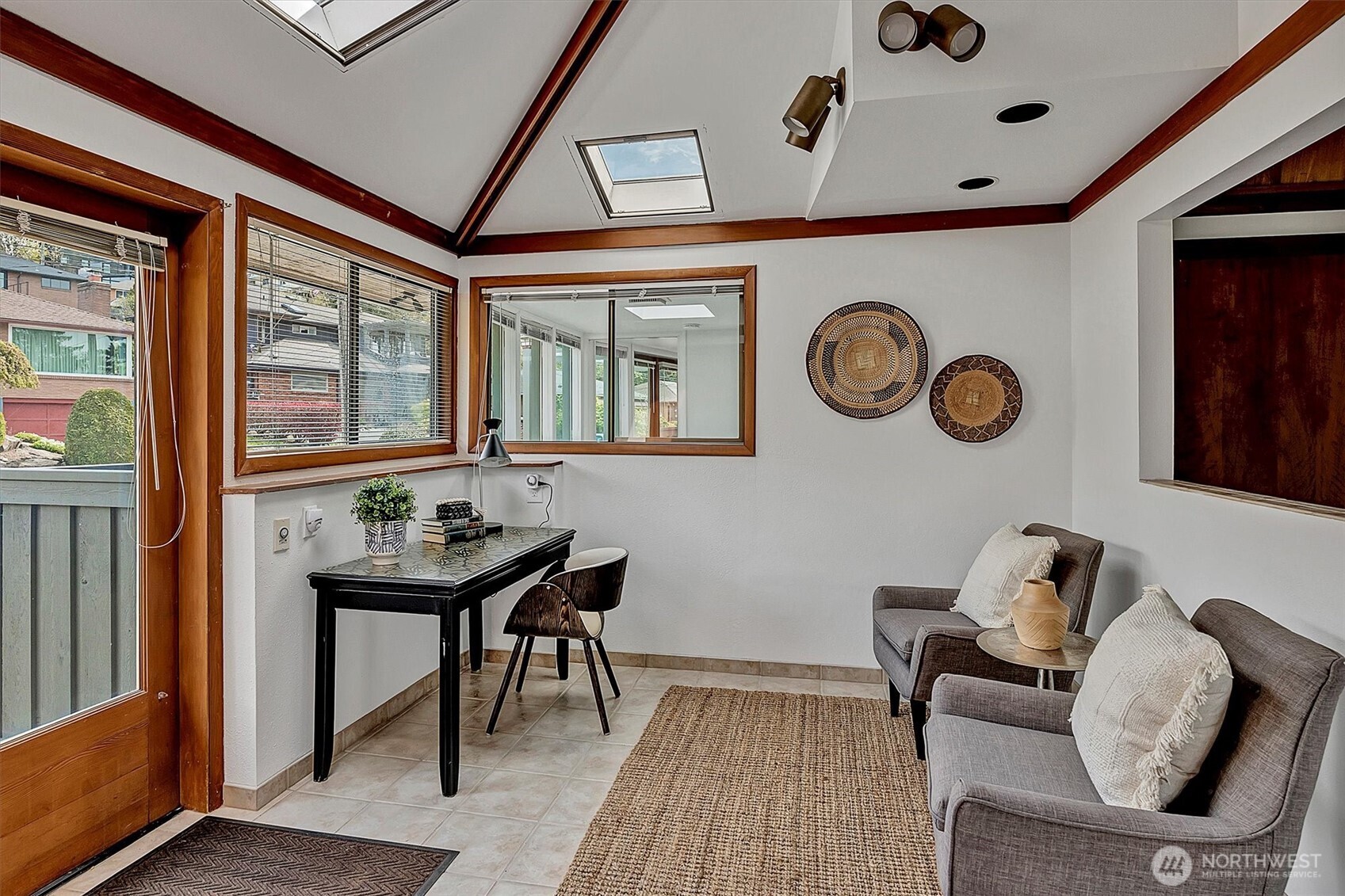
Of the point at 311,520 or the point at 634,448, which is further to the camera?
the point at 634,448

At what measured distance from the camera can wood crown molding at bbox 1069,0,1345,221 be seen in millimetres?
1847

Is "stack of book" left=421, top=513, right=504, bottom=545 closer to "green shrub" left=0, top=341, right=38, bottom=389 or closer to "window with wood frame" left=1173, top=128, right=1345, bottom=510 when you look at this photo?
"green shrub" left=0, top=341, right=38, bottom=389

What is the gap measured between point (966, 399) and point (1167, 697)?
2.26m

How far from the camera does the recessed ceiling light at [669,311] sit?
13.4 feet

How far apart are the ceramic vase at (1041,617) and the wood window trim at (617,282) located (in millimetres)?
1797

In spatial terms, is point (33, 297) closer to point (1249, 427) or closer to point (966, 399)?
point (966, 399)

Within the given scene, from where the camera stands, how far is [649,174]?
386 cm

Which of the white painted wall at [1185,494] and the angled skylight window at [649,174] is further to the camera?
the angled skylight window at [649,174]

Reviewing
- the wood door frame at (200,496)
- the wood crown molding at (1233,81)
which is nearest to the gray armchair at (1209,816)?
the wood crown molding at (1233,81)

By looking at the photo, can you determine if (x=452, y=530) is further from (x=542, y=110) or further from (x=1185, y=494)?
(x=1185, y=494)

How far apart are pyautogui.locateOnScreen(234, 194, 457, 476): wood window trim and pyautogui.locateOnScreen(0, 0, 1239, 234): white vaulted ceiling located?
0.27 meters

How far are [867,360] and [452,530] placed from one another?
7.28ft

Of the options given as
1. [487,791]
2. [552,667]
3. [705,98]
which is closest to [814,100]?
[705,98]

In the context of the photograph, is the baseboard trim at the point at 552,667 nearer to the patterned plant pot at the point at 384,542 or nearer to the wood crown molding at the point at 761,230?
the patterned plant pot at the point at 384,542
